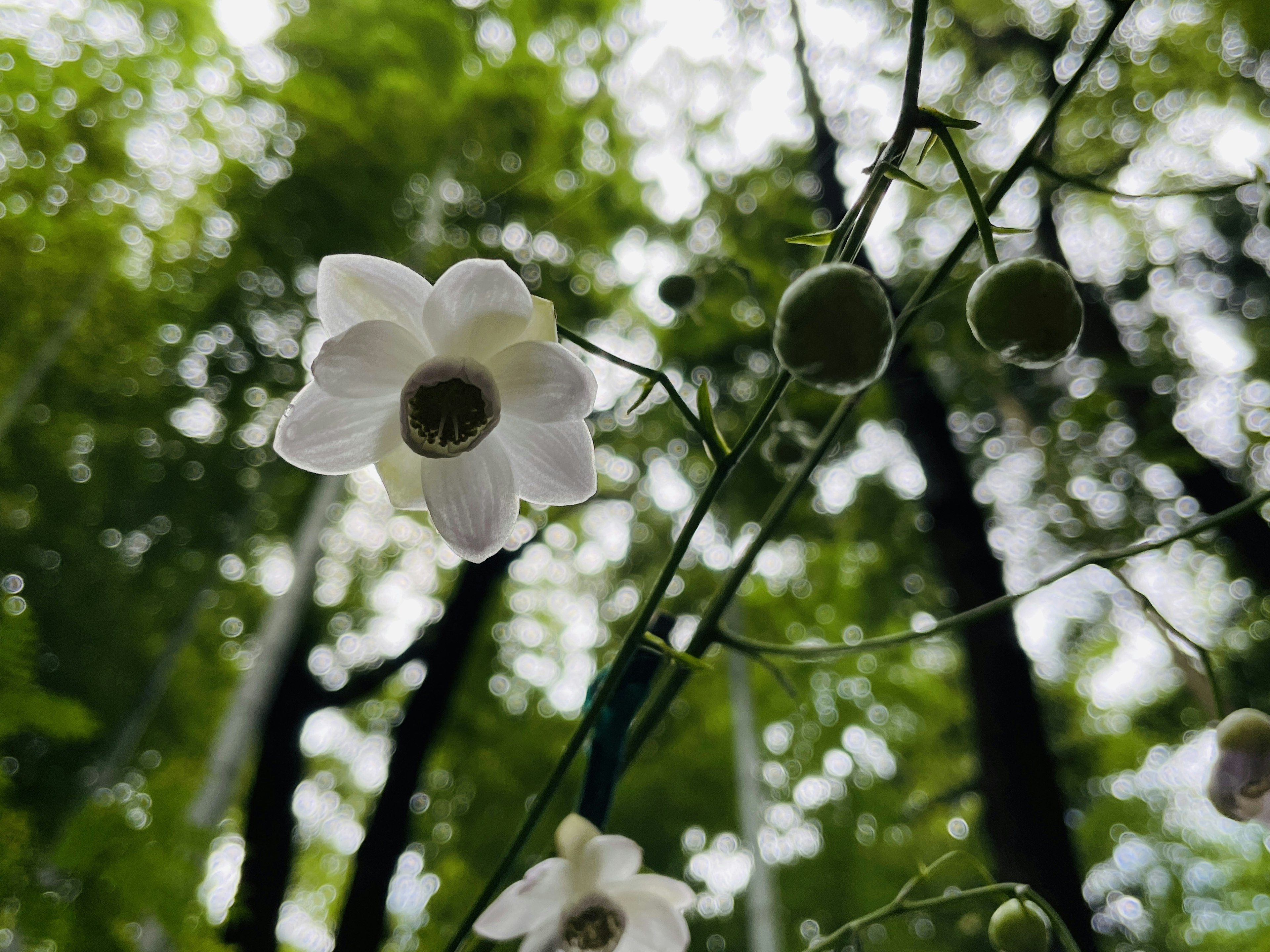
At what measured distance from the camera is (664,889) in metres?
0.31

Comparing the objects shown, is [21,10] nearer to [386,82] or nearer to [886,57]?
[386,82]

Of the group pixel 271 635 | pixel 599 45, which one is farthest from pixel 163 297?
pixel 599 45

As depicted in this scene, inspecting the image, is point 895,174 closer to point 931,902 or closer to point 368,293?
point 368,293

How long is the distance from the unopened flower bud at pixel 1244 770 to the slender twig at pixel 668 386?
199 millimetres

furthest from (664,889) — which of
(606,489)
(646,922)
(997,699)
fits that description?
(606,489)

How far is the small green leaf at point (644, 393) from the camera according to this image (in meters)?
0.24

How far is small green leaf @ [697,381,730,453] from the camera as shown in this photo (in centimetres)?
24

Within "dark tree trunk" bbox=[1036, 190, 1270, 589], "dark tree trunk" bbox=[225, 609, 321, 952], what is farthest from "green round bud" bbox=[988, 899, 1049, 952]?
"dark tree trunk" bbox=[225, 609, 321, 952]

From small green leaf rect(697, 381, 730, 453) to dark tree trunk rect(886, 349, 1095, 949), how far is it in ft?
2.77

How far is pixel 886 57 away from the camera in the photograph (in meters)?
1.67

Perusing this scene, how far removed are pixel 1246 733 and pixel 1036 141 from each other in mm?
204

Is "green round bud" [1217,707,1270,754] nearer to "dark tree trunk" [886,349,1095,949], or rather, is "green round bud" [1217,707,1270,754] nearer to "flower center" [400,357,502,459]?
"flower center" [400,357,502,459]

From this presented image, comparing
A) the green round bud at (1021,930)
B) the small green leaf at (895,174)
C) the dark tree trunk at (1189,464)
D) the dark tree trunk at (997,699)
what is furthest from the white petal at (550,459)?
the dark tree trunk at (1189,464)

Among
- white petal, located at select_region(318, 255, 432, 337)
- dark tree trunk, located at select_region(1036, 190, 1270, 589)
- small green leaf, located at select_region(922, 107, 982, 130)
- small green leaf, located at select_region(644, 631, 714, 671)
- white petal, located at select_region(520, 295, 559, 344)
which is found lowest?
small green leaf, located at select_region(644, 631, 714, 671)
